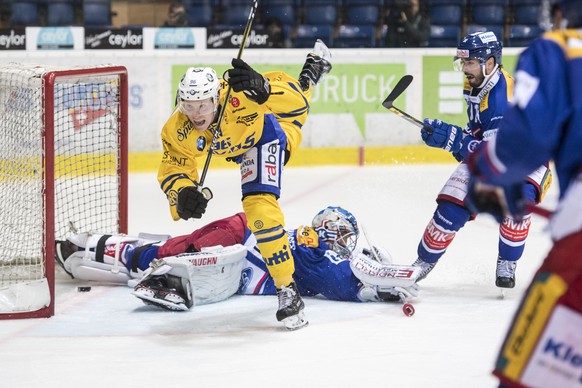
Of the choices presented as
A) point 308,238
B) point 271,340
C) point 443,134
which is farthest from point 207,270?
point 443,134

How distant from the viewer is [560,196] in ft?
6.89

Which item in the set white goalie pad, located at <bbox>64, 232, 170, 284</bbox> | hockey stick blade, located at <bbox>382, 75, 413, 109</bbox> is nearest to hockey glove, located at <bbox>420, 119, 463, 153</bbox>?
hockey stick blade, located at <bbox>382, 75, 413, 109</bbox>

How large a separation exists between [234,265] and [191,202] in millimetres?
521

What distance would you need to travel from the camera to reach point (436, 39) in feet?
29.2

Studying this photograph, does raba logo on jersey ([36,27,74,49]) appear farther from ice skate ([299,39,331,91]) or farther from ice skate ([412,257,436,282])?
ice skate ([412,257,436,282])

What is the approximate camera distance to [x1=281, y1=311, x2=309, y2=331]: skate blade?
4.00 metres

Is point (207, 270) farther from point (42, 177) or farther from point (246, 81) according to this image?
point (246, 81)

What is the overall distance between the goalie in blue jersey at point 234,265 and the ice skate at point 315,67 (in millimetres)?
878

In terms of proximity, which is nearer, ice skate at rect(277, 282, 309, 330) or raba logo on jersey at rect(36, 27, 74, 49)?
ice skate at rect(277, 282, 309, 330)

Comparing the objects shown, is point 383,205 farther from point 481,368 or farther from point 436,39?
point 481,368

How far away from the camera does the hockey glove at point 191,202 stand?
13.1 feet

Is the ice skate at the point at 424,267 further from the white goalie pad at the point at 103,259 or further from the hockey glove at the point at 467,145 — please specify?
the white goalie pad at the point at 103,259

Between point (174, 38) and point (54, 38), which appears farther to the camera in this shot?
point (174, 38)

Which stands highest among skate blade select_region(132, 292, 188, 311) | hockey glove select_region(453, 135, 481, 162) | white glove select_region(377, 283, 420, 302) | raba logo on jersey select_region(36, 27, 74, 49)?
raba logo on jersey select_region(36, 27, 74, 49)
